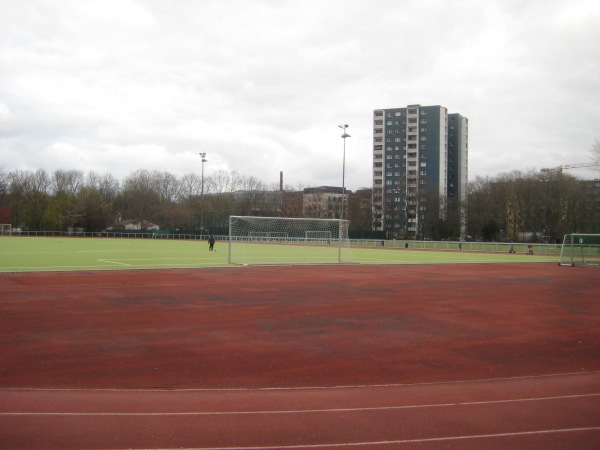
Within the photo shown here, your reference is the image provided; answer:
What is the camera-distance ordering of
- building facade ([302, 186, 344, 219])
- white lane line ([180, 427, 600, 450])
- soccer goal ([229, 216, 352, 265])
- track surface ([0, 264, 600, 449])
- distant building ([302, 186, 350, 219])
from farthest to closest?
distant building ([302, 186, 350, 219])
building facade ([302, 186, 344, 219])
soccer goal ([229, 216, 352, 265])
track surface ([0, 264, 600, 449])
white lane line ([180, 427, 600, 450])

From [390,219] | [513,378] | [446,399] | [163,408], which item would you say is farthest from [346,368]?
[390,219]

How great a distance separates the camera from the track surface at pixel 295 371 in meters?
5.28

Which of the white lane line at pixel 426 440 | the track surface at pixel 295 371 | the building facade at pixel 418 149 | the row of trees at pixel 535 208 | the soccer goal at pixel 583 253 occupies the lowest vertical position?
the track surface at pixel 295 371

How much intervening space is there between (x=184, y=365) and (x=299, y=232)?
32.9 metres

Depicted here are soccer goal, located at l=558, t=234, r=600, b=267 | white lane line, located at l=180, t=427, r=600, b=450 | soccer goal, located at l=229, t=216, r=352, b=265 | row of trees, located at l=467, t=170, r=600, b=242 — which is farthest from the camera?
row of trees, located at l=467, t=170, r=600, b=242

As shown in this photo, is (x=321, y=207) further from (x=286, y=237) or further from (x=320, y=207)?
(x=286, y=237)

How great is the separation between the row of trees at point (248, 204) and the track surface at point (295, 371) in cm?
6184

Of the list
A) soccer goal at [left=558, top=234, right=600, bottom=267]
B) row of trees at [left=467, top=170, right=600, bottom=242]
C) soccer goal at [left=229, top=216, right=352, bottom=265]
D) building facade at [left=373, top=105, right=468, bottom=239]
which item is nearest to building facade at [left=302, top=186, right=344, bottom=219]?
building facade at [left=373, top=105, right=468, bottom=239]

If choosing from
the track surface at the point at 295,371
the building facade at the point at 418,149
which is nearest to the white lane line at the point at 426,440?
the track surface at the point at 295,371

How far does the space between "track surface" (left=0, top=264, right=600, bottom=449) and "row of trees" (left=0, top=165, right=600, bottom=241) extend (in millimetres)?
61844

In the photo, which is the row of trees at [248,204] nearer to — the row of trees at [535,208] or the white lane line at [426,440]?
the row of trees at [535,208]

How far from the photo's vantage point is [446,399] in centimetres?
647

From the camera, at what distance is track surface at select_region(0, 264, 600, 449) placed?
528 centimetres

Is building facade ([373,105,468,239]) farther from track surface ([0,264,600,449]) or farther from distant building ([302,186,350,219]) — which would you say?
track surface ([0,264,600,449])
